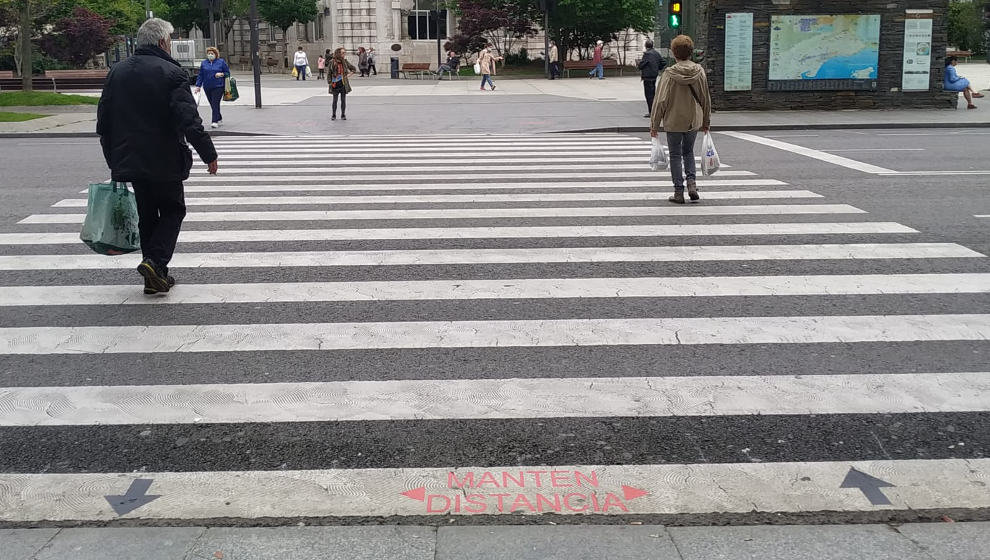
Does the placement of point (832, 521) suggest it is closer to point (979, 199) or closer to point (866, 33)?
point (979, 199)

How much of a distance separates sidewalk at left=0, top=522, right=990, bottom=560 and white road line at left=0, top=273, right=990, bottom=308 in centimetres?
356

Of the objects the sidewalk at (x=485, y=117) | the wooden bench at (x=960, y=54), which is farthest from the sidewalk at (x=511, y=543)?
the wooden bench at (x=960, y=54)

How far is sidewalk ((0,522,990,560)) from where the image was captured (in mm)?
3631

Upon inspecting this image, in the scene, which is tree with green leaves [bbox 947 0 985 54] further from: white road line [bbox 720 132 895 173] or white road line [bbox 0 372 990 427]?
white road line [bbox 0 372 990 427]

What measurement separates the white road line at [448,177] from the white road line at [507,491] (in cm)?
917

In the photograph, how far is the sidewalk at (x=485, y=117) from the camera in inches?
865

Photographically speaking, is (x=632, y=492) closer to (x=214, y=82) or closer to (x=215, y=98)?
(x=215, y=98)

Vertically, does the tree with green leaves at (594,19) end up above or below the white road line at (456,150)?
above

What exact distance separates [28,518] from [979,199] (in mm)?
10949

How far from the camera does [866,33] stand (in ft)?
82.3

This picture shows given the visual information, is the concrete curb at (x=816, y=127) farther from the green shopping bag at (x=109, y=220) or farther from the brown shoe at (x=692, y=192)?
the green shopping bag at (x=109, y=220)

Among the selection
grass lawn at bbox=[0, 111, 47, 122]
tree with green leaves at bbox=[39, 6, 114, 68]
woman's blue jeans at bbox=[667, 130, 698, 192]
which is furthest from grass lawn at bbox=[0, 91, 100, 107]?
tree with green leaves at bbox=[39, 6, 114, 68]

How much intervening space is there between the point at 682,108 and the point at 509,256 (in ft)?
11.9

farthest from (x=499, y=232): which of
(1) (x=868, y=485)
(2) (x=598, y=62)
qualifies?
(2) (x=598, y=62)
